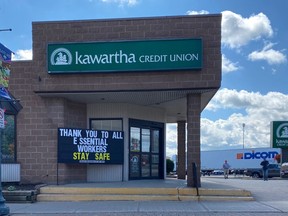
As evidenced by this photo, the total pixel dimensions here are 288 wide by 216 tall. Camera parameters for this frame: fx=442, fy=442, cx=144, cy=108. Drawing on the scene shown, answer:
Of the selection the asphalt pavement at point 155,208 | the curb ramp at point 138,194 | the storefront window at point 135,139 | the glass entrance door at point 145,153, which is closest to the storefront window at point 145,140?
the glass entrance door at point 145,153

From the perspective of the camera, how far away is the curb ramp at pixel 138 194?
15570mm

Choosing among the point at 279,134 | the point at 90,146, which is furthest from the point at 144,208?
the point at 279,134

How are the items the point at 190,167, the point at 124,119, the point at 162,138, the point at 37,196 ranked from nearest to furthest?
1. the point at 37,196
2. the point at 190,167
3. the point at 124,119
4. the point at 162,138

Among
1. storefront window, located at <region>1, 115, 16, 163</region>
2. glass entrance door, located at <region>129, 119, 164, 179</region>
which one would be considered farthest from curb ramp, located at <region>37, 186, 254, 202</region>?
glass entrance door, located at <region>129, 119, 164, 179</region>

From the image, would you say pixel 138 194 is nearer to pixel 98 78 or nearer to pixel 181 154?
pixel 98 78

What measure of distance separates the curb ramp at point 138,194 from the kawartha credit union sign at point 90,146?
78.5 inches

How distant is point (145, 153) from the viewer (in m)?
21.7

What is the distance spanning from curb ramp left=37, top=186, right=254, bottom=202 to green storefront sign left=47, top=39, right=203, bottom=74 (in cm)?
458

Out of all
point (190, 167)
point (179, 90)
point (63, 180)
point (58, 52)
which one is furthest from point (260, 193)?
point (58, 52)

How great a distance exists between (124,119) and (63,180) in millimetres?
4251

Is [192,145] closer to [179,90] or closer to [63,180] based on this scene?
[179,90]

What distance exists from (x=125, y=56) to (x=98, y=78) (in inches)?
53.7

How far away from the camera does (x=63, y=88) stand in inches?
684

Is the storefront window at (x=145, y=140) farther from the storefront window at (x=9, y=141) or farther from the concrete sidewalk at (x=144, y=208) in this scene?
the concrete sidewalk at (x=144, y=208)
